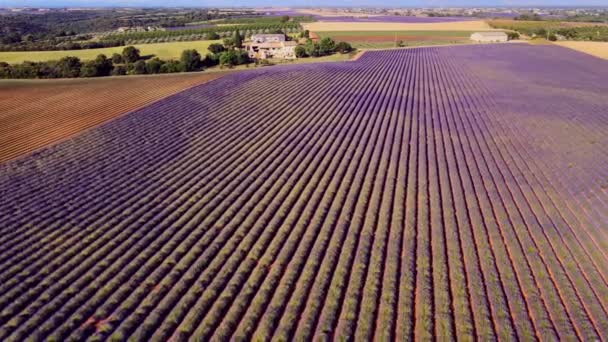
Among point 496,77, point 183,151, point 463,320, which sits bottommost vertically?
point 463,320

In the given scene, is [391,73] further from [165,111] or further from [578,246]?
[578,246]

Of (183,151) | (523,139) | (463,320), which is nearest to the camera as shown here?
(463,320)

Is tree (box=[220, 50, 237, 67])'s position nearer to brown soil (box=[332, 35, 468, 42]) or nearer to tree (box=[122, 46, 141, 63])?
tree (box=[122, 46, 141, 63])

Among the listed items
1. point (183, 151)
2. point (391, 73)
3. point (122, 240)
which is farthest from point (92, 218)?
point (391, 73)

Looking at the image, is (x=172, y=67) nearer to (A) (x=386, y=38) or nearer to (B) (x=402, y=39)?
(A) (x=386, y=38)

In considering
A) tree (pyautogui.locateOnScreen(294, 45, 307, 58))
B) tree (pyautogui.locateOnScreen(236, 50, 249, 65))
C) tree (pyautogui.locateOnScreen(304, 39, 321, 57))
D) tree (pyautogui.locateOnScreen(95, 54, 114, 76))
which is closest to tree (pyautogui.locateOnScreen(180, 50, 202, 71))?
tree (pyautogui.locateOnScreen(236, 50, 249, 65))

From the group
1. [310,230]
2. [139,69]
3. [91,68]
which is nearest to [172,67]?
[139,69]
